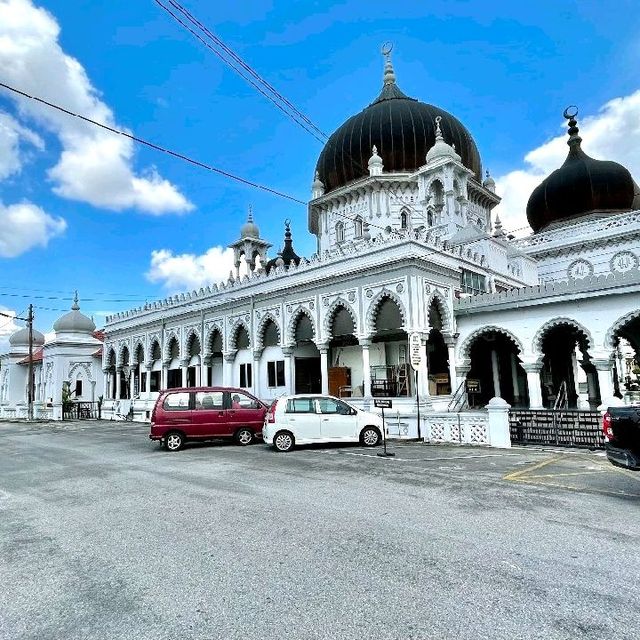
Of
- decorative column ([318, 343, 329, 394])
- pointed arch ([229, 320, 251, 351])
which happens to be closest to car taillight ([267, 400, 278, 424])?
decorative column ([318, 343, 329, 394])

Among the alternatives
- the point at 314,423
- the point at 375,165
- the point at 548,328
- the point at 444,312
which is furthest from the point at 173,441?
the point at 375,165

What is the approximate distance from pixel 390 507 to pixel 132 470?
256 inches

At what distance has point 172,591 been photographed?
3943 millimetres

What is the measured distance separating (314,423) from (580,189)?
87.6ft

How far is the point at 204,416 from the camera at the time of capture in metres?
14.6

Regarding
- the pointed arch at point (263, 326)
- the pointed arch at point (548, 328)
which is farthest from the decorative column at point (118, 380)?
the pointed arch at point (548, 328)

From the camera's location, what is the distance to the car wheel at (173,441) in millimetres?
14109

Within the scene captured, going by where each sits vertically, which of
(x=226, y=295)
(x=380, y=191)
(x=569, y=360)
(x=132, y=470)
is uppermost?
(x=380, y=191)

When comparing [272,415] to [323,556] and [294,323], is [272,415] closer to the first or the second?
[323,556]

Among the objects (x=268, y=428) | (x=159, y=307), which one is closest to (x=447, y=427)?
(x=268, y=428)

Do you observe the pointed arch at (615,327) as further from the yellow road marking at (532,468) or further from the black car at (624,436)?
the black car at (624,436)

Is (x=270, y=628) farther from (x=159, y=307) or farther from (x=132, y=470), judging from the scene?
(x=159, y=307)

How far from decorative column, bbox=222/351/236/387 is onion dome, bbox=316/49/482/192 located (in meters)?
14.7

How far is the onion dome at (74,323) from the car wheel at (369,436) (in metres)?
37.5
